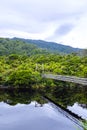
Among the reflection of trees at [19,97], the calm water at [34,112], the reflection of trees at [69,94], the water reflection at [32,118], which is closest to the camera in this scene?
the water reflection at [32,118]

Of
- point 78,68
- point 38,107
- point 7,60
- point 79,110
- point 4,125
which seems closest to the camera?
point 4,125

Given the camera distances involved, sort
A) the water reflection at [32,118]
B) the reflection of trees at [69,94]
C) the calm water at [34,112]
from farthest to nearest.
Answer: the reflection of trees at [69,94], the calm water at [34,112], the water reflection at [32,118]

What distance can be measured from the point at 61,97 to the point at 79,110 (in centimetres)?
951

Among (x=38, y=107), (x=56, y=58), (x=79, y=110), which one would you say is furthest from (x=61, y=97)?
(x=56, y=58)

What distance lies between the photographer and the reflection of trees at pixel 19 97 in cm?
3879

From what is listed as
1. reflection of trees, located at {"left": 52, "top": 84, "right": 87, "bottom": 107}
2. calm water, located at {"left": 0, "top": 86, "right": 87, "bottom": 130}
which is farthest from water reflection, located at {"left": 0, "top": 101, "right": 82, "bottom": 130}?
reflection of trees, located at {"left": 52, "top": 84, "right": 87, "bottom": 107}

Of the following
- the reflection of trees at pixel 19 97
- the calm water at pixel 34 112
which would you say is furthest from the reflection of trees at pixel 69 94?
the reflection of trees at pixel 19 97

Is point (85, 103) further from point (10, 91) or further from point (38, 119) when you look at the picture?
point (10, 91)

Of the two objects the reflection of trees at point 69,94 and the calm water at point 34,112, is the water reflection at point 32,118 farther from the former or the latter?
the reflection of trees at point 69,94

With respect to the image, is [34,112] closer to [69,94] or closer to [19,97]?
[19,97]

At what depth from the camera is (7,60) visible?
2357 inches

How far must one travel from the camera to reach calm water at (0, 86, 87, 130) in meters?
24.8

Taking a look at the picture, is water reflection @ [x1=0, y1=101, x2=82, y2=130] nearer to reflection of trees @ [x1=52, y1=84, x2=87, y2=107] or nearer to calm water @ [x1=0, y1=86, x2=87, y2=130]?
calm water @ [x1=0, y1=86, x2=87, y2=130]

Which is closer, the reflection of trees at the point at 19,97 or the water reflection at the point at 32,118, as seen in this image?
the water reflection at the point at 32,118
